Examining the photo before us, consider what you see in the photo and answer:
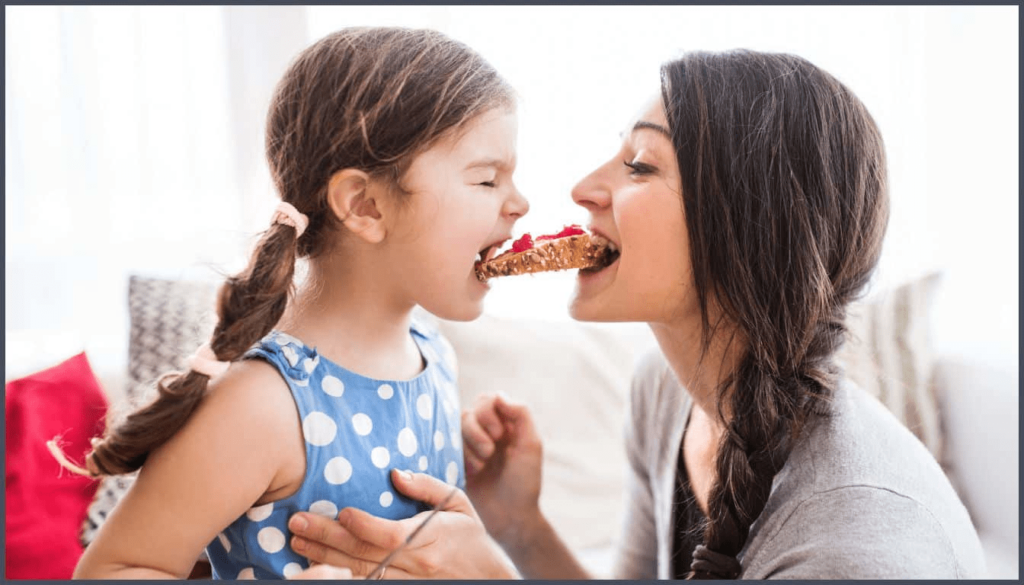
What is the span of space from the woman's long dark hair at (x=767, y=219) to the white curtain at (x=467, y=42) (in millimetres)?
1421

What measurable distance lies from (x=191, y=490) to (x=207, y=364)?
16 cm

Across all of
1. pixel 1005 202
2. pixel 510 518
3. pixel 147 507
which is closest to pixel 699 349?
pixel 510 518

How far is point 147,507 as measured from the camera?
3.70 feet

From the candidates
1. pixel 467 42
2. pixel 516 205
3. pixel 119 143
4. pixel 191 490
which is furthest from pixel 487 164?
pixel 119 143

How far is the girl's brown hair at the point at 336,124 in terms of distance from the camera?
47.4 inches

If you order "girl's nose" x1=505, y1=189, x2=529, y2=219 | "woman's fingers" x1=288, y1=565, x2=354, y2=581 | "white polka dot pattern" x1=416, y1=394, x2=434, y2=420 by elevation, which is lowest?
"woman's fingers" x1=288, y1=565, x2=354, y2=581

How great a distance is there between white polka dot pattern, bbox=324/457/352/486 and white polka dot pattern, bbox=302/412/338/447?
3cm

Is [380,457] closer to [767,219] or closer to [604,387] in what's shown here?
[767,219]

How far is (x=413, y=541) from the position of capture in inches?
48.7

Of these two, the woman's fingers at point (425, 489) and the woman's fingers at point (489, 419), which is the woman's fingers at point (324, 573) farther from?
the woman's fingers at point (489, 419)

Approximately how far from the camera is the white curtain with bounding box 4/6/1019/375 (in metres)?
2.86

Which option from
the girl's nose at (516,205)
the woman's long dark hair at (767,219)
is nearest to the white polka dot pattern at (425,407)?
the girl's nose at (516,205)

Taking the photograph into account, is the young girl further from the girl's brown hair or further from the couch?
the couch

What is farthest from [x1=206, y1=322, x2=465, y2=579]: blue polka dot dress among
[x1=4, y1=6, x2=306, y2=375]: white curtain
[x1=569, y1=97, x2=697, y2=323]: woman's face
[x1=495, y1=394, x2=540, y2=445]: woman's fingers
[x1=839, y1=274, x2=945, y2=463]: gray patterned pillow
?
[x1=4, y1=6, x2=306, y2=375]: white curtain
